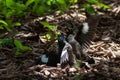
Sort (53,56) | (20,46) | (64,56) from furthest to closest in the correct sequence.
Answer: (20,46)
(53,56)
(64,56)

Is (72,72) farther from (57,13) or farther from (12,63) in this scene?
(57,13)

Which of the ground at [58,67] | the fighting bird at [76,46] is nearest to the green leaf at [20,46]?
the ground at [58,67]

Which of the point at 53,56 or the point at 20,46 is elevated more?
the point at 20,46

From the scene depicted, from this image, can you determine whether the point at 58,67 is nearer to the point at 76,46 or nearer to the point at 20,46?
the point at 76,46

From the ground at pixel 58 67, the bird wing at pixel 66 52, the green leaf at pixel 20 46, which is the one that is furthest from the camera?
the green leaf at pixel 20 46

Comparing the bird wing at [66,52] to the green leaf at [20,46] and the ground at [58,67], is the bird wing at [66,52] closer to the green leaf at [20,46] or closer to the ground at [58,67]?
the ground at [58,67]

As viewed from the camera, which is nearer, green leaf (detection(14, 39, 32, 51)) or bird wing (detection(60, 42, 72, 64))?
bird wing (detection(60, 42, 72, 64))

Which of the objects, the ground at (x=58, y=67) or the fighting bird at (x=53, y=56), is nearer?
the ground at (x=58, y=67)

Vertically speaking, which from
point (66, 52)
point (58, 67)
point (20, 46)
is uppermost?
point (20, 46)

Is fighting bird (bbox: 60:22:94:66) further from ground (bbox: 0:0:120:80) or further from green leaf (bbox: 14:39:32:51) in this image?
green leaf (bbox: 14:39:32:51)

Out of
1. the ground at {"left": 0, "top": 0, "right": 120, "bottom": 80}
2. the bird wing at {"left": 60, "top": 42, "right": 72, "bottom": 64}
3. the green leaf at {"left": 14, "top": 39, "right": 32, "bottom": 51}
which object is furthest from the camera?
the green leaf at {"left": 14, "top": 39, "right": 32, "bottom": 51}

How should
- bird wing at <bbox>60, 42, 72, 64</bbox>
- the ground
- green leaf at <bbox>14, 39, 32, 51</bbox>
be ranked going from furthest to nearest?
green leaf at <bbox>14, 39, 32, 51</bbox>, bird wing at <bbox>60, 42, 72, 64</bbox>, the ground

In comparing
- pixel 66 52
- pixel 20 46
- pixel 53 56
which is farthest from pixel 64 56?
pixel 20 46

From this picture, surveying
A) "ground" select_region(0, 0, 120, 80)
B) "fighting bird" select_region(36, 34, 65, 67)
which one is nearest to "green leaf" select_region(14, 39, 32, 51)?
"ground" select_region(0, 0, 120, 80)
